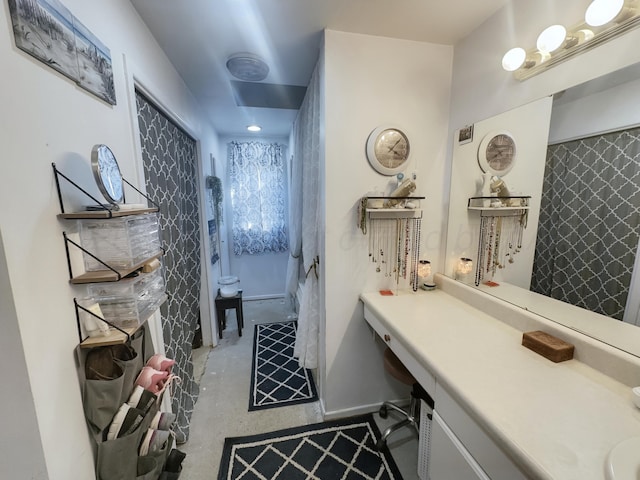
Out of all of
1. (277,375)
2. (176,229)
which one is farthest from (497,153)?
(277,375)

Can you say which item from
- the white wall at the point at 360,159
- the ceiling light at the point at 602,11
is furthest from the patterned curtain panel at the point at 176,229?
the ceiling light at the point at 602,11

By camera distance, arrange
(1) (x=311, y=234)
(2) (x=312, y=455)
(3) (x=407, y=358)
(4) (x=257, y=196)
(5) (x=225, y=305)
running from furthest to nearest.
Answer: (4) (x=257, y=196), (5) (x=225, y=305), (1) (x=311, y=234), (2) (x=312, y=455), (3) (x=407, y=358)

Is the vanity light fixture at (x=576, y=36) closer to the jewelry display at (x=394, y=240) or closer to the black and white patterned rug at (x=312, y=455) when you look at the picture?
the jewelry display at (x=394, y=240)

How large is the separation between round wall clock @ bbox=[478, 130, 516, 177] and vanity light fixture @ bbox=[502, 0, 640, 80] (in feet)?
0.91

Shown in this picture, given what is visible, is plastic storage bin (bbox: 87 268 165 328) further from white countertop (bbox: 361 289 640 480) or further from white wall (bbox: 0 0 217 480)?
white countertop (bbox: 361 289 640 480)

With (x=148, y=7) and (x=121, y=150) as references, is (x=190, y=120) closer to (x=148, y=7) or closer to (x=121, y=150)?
(x=148, y=7)

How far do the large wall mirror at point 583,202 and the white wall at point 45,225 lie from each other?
1822 millimetres

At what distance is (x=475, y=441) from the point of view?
830 millimetres

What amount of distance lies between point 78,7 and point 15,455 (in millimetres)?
1404

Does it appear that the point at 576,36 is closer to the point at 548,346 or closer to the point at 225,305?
the point at 548,346

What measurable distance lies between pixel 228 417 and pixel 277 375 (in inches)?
20.2

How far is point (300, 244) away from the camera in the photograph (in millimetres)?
2854

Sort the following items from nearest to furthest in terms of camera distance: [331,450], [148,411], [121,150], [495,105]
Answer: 1. [148,411]
2. [121,150]
3. [495,105]
4. [331,450]

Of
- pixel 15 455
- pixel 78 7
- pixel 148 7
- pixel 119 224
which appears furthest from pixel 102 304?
pixel 148 7
